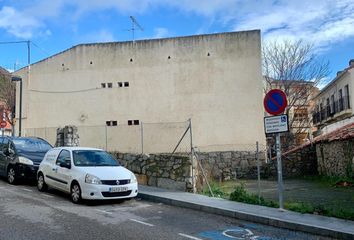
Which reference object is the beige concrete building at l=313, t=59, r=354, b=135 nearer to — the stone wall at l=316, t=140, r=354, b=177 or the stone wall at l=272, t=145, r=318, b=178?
the stone wall at l=272, t=145, r=318, b=178

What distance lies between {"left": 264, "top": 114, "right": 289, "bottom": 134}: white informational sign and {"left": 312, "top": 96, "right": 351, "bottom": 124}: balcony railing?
31564 millimetres

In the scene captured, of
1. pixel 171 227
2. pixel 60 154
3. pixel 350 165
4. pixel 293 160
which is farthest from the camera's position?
pixel 293 160

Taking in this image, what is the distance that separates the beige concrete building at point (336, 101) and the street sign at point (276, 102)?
21.6 meters

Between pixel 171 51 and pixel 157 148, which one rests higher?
pixel 171 51

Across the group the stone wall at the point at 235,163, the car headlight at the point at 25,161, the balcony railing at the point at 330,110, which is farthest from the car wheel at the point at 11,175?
the balcony railing at the point at 330,110

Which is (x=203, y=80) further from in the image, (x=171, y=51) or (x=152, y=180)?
(x=152, y=180)

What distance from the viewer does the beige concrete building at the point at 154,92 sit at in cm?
2658

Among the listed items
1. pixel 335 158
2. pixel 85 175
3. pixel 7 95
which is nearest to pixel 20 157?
pixel 85 175

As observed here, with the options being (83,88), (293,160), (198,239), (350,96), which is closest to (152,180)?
(198,239)

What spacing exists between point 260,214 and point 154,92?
19.5 metres

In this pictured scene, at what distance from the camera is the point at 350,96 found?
38156mm

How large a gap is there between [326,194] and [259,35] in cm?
1513

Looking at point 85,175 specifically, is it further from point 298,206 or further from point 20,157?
point 298,206

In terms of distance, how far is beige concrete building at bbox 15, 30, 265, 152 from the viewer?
87.2 ft
